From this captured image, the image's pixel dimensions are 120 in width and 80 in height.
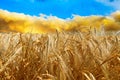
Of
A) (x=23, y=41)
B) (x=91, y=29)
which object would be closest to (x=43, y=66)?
(x=23, y=41)

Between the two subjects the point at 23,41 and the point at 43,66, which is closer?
the point at 43,66

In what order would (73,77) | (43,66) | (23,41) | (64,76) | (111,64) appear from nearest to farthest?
(64,76)
(73,77)
(43,66)
(111,64)
(23,41)

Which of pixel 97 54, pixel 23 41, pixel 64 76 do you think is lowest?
pixel 64 76

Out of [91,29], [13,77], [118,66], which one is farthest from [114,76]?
[91,29]

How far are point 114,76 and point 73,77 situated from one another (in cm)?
26

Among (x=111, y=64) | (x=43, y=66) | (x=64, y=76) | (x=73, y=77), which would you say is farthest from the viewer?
(x=111, y=64)

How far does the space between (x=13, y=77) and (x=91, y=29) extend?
0.94 meters

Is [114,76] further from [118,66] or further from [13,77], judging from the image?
[13,77]

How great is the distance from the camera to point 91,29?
3486 mm

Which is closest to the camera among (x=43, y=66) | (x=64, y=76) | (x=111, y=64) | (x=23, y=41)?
(x=64, y=76)

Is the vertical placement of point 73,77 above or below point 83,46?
below

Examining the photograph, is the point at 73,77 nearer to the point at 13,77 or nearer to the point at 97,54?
the point at 97,54

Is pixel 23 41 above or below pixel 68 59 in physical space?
above

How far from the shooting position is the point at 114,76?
8.38 feet
